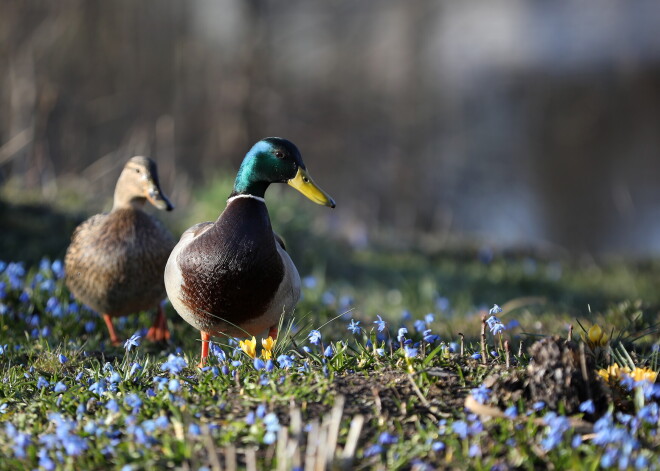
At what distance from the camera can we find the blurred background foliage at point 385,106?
9.74 metres

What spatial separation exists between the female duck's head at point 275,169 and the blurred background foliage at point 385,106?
4730mm

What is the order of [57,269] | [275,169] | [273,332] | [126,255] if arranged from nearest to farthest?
1. [275,169]
2. [273,332]
3. [126,255]
4. [57,269]

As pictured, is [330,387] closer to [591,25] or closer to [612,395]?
[612,395]

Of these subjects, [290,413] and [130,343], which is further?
[130,343]

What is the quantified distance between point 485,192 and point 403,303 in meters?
6.98

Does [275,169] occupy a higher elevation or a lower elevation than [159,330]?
higher

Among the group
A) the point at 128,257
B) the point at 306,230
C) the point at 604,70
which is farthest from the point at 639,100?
the point at 128,257

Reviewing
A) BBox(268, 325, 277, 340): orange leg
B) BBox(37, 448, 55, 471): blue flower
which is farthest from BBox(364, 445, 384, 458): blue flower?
BBox(268, 325, 277, 340): orange leg

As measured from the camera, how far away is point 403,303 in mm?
5996

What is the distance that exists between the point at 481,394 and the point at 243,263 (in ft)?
3.54

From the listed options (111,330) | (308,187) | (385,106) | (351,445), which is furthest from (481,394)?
(385,106)

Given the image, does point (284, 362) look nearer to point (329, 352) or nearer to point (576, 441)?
point (329, 352)

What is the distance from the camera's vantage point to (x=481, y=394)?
96.9 inches

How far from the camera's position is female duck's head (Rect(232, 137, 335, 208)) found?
10.6 ft
